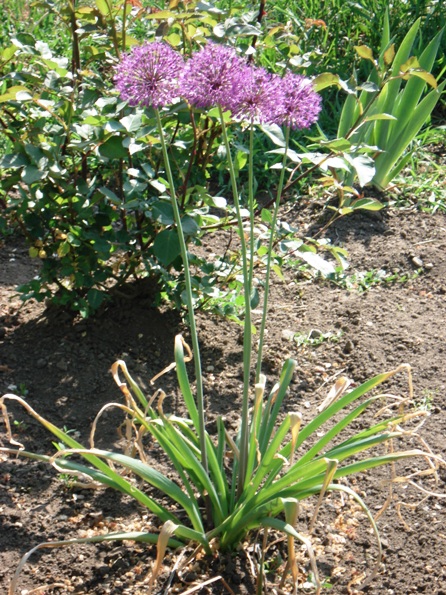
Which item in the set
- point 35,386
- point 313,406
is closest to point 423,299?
point 313,406

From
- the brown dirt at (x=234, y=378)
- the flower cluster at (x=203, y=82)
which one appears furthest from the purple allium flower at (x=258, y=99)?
the brown dirt at (x=234, y=378)

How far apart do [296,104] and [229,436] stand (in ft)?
2.75

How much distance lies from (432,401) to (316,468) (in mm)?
1055

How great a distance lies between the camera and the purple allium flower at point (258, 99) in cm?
160

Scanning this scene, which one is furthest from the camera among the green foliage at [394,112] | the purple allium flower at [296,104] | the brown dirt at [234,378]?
the green foliage at [394,112]

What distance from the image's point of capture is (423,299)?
3.42m

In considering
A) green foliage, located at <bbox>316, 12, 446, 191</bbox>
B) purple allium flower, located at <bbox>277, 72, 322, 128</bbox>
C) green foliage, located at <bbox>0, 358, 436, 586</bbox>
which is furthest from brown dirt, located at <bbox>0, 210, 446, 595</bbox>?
purple allium flower, located at <bbox>277, 72, 322, 128</bbox>

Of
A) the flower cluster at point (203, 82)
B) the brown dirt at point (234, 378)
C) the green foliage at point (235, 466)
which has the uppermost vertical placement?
the flower cluster at point (203, 82)

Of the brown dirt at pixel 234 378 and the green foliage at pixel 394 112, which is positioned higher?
the green foliage at pixel 394 112

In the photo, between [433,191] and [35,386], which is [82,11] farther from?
[433,191]

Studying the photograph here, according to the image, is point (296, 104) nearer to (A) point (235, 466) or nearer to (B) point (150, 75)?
(B) point (150, 75)

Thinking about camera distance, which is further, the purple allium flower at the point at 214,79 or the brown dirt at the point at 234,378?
the brown dirt at the point at 234,378

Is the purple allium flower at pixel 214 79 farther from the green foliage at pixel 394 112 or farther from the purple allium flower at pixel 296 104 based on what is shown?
the green foliage at pixel 394 112

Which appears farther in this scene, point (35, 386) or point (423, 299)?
point (423, 299)
